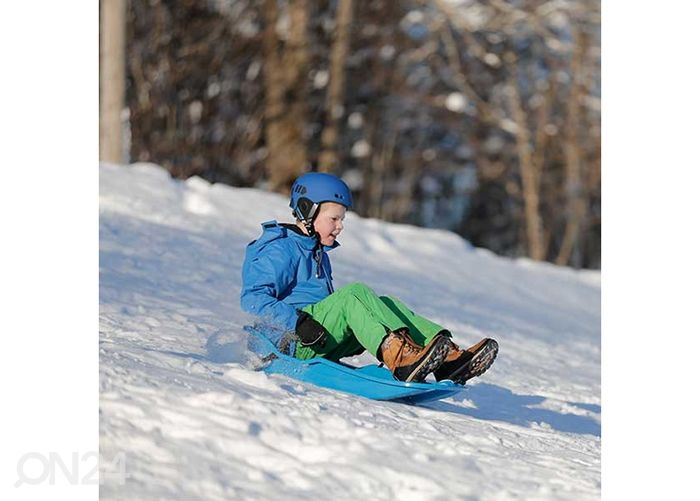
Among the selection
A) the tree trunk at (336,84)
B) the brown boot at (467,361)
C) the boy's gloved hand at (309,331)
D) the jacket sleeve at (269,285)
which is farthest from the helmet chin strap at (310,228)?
the tree trunk at (336,84)

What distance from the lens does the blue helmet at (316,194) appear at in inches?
192

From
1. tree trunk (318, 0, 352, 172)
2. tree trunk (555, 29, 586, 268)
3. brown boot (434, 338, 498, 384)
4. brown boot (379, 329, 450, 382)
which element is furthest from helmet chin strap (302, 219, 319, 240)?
tree trunk (555, 29, 586, 268)

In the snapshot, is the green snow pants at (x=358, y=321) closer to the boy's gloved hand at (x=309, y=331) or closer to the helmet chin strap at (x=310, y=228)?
the boy's gloved hand at (x=309, y=331)

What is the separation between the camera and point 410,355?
14.4 feet

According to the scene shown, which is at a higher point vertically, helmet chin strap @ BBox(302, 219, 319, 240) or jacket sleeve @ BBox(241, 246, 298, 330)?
helmet chin strap @ BBox(302, 219, 319, 240)

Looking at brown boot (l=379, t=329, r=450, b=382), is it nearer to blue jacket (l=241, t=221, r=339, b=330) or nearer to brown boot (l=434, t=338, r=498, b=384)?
brown boot (l=434, t=338, r=498, b=384)

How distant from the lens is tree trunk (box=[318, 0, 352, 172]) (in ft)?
60.2

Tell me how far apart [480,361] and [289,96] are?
530 inches

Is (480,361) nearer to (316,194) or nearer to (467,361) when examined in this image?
(467,361)

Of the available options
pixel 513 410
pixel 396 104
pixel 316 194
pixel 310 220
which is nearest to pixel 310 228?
pixel 310 220
